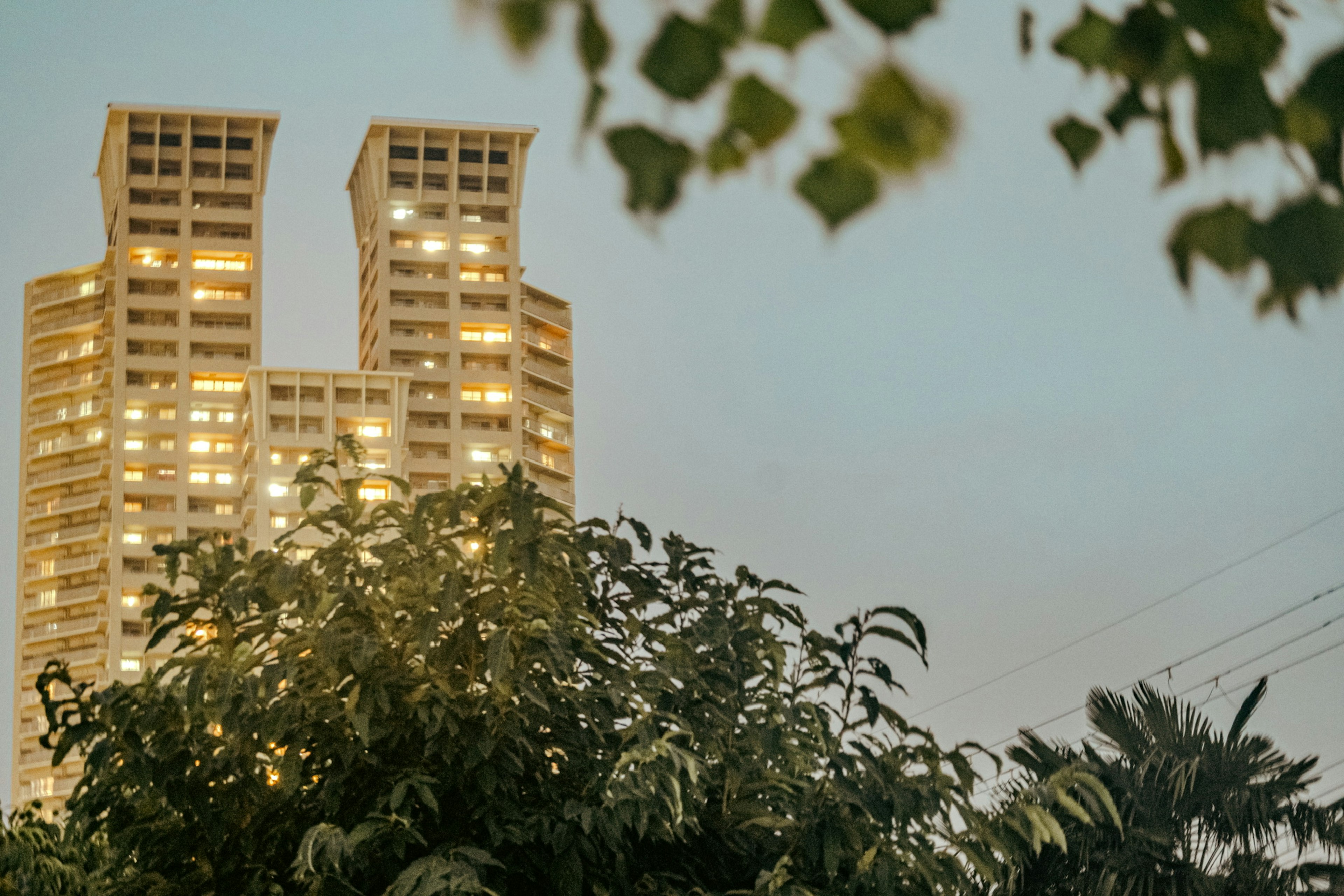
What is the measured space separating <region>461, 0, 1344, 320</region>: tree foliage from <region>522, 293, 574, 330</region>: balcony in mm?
82795

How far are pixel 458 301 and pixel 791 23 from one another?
8195 cm

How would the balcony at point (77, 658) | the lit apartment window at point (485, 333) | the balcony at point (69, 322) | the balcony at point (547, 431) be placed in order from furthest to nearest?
1. the balcony at point (547, 431)
2. the balcony at point (69, 322)
3. the lit apartment window at point (485, 333)
4. the balcony at point (77, 658)

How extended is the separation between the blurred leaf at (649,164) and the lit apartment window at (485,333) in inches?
3201

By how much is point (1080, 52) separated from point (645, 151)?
0.44 meters

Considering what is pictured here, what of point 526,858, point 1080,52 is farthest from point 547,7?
point 526,858

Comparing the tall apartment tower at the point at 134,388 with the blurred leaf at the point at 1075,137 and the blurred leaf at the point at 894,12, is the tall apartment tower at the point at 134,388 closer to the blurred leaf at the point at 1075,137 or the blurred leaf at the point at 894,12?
the blurred leaf at the point at 1075,137

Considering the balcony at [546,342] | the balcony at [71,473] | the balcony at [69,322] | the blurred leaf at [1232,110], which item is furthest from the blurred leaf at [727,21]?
the balcony at [69,322]

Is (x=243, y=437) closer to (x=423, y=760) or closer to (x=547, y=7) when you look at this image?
(x=423, y=760)

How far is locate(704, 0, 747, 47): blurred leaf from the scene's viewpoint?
1436 mm

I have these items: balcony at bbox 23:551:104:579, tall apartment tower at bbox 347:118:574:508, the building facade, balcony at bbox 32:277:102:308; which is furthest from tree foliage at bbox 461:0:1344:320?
balcony at bbox 32:277:102:308

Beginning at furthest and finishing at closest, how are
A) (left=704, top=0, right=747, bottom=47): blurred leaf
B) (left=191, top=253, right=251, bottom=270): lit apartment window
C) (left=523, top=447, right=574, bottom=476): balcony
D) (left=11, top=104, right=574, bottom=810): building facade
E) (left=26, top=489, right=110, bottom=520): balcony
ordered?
(left=523, top=447, right=574, bottom=476): balcony, (left=191, top=253, right=251, bottom=270): lit apartment window, (left=26, top=489, right=110, bottom=520): balcony, (left=11, top=104, right=574, bottom=810): building facade, (left=704, top=0, right=747, bottom=47): blurred leaf

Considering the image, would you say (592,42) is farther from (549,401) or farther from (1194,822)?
(549,401)

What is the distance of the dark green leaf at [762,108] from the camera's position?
1460mm

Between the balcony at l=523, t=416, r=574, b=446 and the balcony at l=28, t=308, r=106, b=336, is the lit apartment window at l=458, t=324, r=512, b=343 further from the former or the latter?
the balcony at l=28, t=308, r=106, b=336
